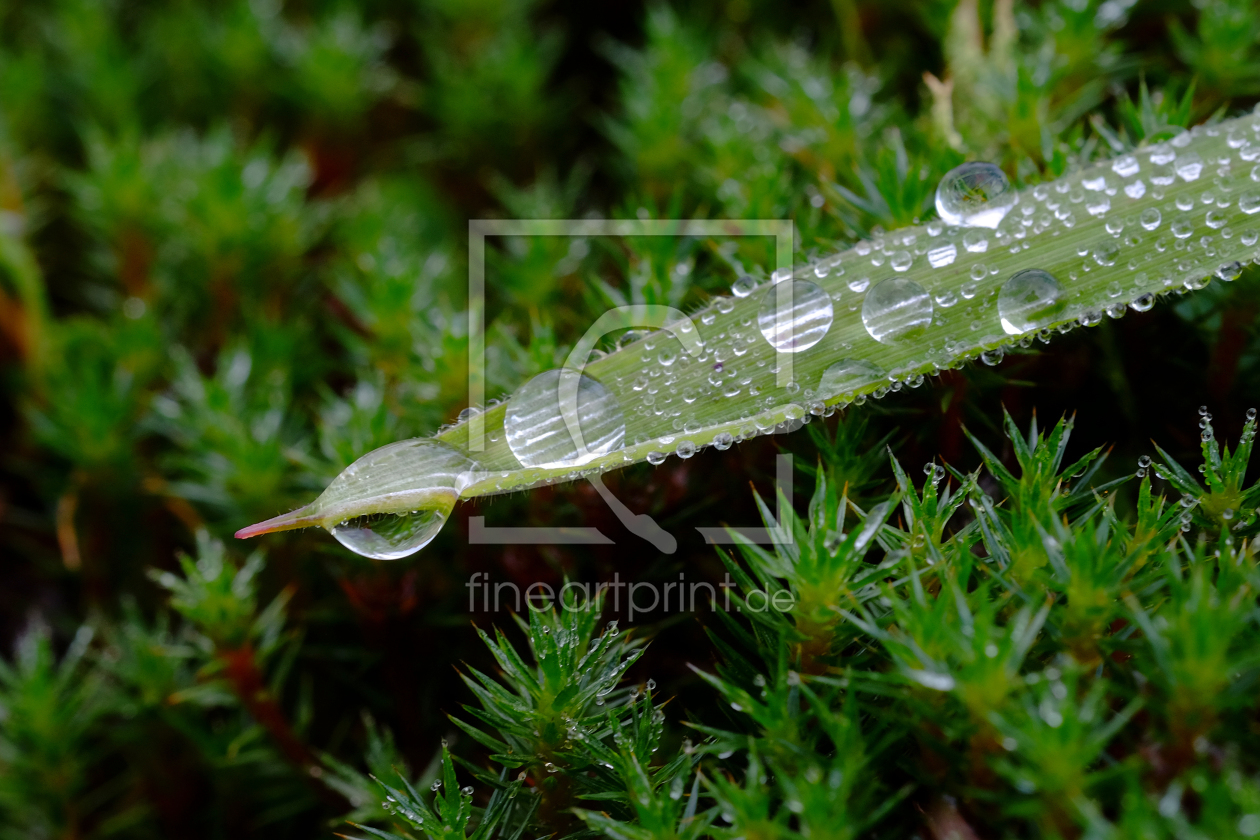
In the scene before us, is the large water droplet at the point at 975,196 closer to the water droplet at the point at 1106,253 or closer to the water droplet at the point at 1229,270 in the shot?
the water droplet at the point at 1106,253

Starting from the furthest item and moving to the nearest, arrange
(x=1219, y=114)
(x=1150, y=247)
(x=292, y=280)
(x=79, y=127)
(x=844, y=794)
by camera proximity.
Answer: (x=79, y=127) → (x=292, y=280) → (x=1219, y=114) → (x=1150, y=247) → (x=844, y=794)

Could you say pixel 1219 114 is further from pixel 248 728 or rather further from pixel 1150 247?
pixel 248 728

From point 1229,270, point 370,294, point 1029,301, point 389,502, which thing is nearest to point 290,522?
point 389,502

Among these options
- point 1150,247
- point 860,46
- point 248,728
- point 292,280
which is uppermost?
point 860,46

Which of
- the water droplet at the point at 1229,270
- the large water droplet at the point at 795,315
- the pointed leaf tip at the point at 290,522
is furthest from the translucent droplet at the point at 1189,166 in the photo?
the pointed leaf tip at the point at 290,522

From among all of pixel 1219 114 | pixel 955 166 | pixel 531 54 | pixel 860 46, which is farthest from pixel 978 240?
pixel 531 54

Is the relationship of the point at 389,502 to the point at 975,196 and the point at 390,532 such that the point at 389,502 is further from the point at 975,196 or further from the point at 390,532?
the point at 975,196

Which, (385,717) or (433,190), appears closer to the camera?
(385,717)
